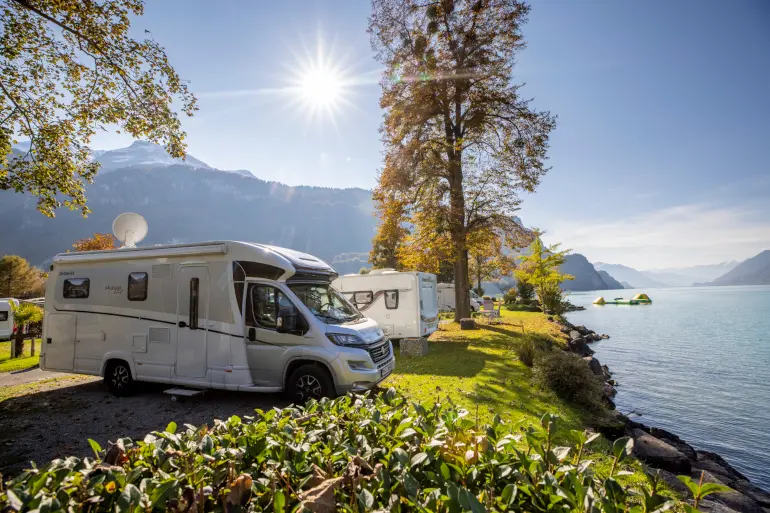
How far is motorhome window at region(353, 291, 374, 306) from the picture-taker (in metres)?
16.0

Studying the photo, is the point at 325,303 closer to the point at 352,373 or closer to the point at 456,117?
the point at 352,373

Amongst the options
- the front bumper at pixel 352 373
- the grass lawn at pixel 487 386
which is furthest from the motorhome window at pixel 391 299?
the front bumper at pixel 352 373

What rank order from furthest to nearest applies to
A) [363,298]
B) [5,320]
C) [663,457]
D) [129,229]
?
[5,320], [363,298], [129,229], [663,457]

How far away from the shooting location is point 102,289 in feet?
29.6

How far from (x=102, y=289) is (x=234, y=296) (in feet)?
12.7

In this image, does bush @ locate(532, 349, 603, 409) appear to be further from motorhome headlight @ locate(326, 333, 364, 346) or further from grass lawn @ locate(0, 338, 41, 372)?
grass lawn @ locate(0, 338, 41, 372)

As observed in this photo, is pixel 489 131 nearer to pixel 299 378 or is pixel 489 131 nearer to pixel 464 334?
pixel 464 334

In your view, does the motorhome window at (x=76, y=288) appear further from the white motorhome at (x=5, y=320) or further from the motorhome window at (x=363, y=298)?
the white motorhome at (x=5, y=320)

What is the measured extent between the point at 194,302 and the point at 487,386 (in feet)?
23.7

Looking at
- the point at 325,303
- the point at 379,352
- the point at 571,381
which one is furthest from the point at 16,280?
the point at 571,381

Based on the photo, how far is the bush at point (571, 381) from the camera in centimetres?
888

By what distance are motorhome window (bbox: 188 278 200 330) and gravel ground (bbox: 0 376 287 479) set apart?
1780 mm

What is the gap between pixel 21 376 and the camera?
11.8 metres

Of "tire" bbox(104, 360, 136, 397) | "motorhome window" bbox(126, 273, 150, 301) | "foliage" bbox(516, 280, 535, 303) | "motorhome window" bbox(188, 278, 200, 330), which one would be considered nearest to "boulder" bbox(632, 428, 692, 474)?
"motorhome window" bbox(188, 278, 200, 330)
